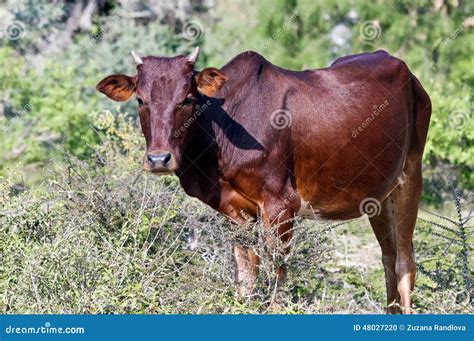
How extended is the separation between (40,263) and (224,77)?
75.7 inches

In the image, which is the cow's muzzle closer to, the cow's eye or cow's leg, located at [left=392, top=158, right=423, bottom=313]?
the cow's eye

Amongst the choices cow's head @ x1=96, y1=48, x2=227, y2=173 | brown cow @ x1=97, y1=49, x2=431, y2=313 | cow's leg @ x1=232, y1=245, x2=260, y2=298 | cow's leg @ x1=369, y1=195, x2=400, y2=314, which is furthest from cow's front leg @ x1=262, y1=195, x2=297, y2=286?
cow's leg @ x1=369, y1=195, x2=400, y2=314

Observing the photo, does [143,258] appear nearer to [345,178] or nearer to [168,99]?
[168,99]

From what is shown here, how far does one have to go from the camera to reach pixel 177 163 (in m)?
7.84

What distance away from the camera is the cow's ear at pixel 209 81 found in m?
8.21

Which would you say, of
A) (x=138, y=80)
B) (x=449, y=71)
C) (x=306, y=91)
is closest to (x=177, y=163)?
(x=138, y=80)

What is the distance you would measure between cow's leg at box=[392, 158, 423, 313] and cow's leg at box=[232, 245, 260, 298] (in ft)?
4.56

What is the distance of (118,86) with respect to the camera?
8.51m

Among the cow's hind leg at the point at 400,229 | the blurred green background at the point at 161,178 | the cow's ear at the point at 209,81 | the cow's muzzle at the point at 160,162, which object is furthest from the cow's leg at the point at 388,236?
the cow's muzzle at the point at 160,162

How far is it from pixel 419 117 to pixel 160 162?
9.36 feet

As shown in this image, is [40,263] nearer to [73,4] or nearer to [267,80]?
[267,80]

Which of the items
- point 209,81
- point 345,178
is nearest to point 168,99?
point 209,81

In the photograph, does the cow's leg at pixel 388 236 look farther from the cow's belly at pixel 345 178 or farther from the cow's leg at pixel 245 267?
the cow's leg at pixel 245 267

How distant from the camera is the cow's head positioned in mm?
7816
